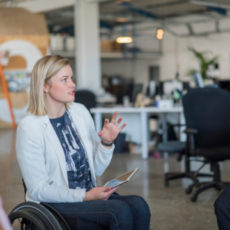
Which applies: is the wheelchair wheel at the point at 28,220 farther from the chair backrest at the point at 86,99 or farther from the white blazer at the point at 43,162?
the chair backrest at the point at 86,99

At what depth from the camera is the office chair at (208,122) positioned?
430cm

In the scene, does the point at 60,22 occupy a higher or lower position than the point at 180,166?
higher

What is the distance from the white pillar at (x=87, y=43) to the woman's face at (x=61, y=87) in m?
7.60

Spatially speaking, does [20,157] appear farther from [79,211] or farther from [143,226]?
[143,226]

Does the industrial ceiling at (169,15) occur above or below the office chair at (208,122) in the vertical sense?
above

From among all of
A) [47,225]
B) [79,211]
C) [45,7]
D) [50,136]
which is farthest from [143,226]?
[45,7]

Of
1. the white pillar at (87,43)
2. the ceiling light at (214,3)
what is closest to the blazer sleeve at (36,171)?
the white pillar at (87,43)

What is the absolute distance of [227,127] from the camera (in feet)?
14.2

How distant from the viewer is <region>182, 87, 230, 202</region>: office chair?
4.30 meters

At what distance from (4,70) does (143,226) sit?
32.5 ft

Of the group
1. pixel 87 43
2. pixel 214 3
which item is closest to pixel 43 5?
pixel 87 43

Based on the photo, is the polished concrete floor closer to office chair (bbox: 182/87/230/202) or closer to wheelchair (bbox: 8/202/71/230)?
office chair (bbox: 182/87/230/202)

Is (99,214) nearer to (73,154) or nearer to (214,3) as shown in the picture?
(73,154)

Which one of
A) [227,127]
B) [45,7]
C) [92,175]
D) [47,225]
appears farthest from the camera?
[45,7]
